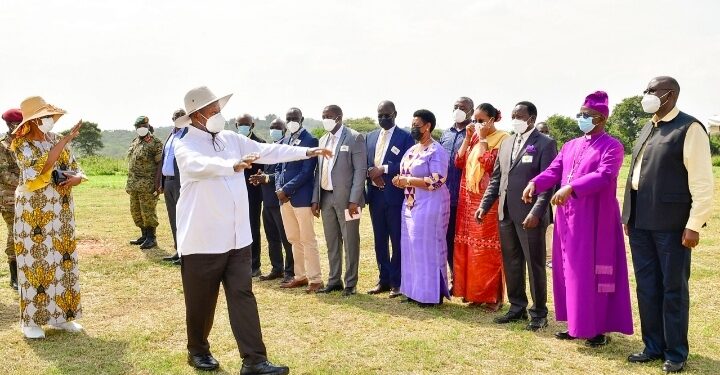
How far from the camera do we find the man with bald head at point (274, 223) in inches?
311

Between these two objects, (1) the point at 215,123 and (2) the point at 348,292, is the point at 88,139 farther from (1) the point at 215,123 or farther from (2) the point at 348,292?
(1) the point at 215,123

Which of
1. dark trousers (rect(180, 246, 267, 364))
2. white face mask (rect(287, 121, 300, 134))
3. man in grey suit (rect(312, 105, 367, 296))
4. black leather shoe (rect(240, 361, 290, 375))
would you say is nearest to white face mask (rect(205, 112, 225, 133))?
dark trousers (rect(180, 246, 267, 364))

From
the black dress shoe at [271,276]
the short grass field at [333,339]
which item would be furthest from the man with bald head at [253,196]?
the short grass field at [333,339]

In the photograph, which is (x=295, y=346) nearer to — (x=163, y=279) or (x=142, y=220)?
(x=163, y=279)

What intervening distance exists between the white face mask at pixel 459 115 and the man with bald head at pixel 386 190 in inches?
22.0

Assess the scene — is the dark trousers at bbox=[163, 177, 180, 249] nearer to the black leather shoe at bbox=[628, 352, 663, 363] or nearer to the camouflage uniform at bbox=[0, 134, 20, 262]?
the camouflage uniform at bbox=[0, 134, 20, 262]

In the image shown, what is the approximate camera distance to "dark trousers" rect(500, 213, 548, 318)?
223 inches

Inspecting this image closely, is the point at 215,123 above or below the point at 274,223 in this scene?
above

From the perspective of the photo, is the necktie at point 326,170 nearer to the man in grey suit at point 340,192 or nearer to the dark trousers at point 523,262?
the man in grey suit at point 340,192

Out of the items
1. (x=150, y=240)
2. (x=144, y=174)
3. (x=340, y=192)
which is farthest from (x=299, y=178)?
(x=150, y=240)

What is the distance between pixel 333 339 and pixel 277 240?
2.96 metres

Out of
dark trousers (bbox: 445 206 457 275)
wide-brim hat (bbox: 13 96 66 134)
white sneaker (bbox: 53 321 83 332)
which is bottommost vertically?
white sneaker (bbox: 53 321 83 332)

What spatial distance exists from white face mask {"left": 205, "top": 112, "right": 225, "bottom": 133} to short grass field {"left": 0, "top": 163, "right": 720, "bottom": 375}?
1847 millimetres

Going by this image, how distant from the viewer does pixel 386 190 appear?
7016 millimetres
